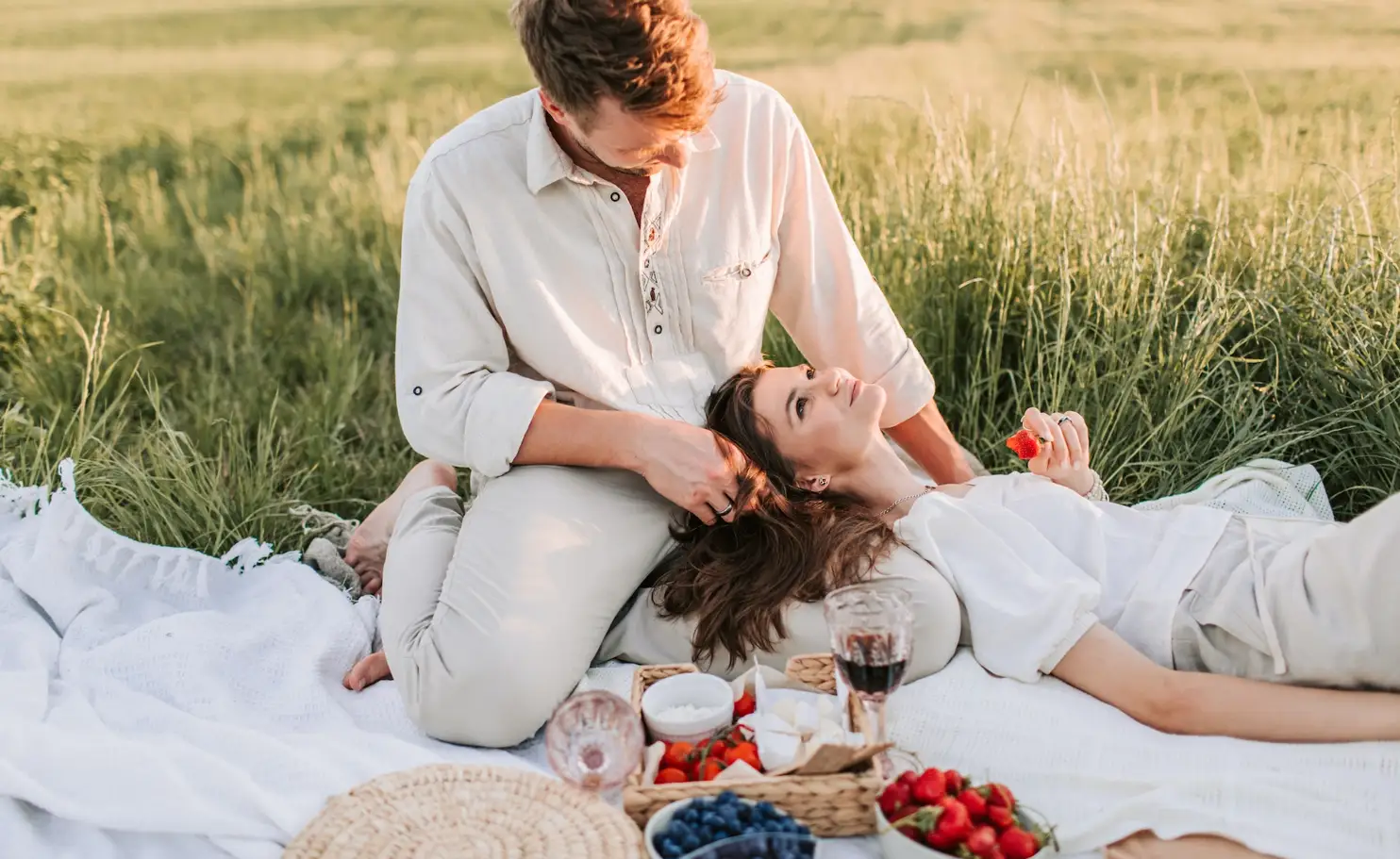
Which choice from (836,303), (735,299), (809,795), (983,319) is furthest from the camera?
(983,319)

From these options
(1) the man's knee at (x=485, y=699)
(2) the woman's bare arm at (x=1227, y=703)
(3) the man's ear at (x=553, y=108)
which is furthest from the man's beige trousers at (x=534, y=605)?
(3) the man's ear at (x=553, y=108)

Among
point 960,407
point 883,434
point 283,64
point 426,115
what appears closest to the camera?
point 883,434

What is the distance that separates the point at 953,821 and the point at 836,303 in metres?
1.73

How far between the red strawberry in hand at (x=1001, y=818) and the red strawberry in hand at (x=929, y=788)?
0.09m

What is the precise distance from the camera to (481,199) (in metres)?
3.06

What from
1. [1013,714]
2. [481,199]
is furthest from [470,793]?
[481,199]

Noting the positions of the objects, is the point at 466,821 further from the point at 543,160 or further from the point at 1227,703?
the point at 543,160

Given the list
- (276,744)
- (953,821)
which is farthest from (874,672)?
(276,744)

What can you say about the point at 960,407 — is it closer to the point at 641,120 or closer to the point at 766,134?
the point at 766,134

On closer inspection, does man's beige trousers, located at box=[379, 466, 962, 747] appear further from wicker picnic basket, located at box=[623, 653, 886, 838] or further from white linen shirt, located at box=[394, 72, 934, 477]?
wicker picnic basket, located at box=[623, 653, 886, 838]

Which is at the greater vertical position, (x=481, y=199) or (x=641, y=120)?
(x=641, y=120)

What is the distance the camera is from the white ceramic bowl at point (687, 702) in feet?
8.34

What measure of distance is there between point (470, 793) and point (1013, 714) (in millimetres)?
1134

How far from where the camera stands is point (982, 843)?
2.11 metres
